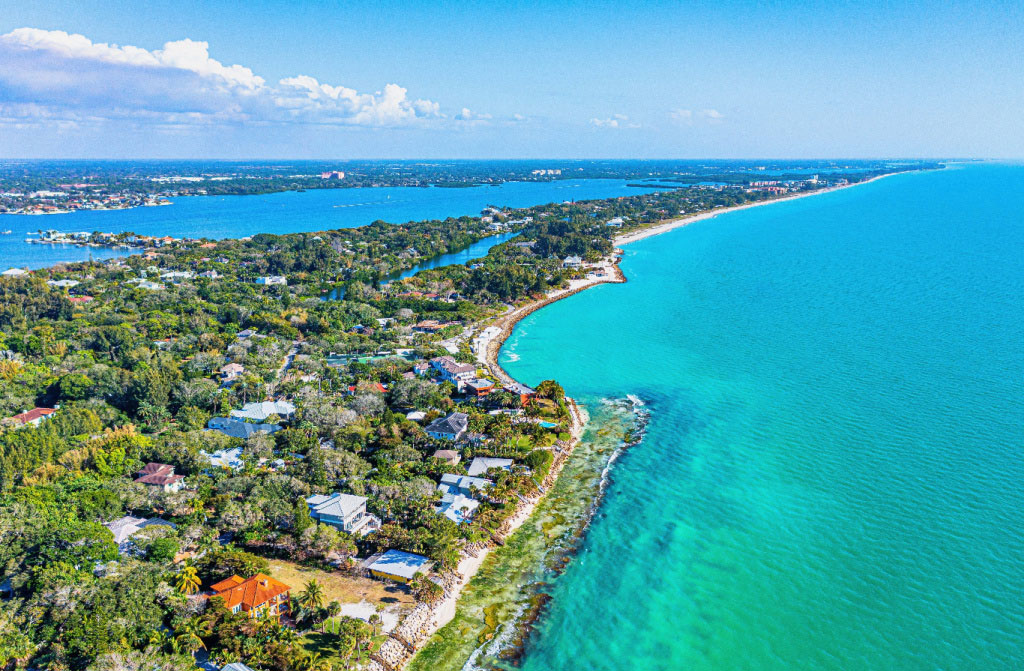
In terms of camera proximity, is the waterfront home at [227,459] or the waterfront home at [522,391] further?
the waterfront home at [522,391]

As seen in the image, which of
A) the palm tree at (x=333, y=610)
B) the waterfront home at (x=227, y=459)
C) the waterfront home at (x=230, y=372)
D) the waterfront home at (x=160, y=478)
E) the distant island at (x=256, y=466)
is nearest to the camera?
the distant island at (x=256, y=466)

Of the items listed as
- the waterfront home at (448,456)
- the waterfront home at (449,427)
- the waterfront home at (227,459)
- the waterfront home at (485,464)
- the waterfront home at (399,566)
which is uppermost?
the waterfront home at (449,427)

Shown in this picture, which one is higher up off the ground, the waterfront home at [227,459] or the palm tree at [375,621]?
the waterfront home at [227,459]

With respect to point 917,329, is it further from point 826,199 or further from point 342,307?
point 826,199

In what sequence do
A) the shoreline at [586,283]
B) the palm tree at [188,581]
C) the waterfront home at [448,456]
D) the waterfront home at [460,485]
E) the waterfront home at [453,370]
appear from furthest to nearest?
the shoreline at [586,283]
the waterfront home at [453,370]
the waterfront home at [448,456]
the waterfront home at [460,485]
the palm tree at [188,581]

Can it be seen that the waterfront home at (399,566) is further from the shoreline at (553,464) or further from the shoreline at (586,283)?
the shoreline at (586,283)

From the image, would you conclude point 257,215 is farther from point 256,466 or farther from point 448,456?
point 448,456

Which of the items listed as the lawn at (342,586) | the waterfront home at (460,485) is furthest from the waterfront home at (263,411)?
the lawn at (342,586)

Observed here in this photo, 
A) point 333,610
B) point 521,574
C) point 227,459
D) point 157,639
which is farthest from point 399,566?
point 227,459
